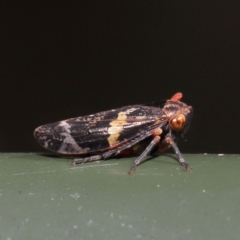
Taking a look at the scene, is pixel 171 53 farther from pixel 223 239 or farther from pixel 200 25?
pixel 223 239

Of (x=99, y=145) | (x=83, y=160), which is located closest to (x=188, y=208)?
(x=83, y=160)

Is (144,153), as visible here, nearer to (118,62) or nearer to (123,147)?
(123,147)

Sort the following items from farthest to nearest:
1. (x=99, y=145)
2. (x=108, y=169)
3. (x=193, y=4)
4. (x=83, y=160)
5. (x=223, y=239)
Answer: (x=193, y=4)
(x=99, y=145)
(x=83, y=160)
(x=108, y=169)
(x=223, y=239)

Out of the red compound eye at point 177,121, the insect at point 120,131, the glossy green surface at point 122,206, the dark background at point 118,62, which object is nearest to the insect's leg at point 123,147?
the insect at point 120,131

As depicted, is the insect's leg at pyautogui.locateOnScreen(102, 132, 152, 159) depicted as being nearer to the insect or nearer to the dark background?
the insect

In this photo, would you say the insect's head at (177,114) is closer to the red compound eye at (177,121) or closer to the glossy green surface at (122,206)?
the red compound eye at (177,121)

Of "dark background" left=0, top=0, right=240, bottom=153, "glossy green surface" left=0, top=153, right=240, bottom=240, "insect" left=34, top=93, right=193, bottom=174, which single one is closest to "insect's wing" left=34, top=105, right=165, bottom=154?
"insect" left=34, top=93, right=193, bottom=174

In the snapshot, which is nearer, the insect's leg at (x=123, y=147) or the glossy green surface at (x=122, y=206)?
the glossy green surface at (x=122, y=206)
